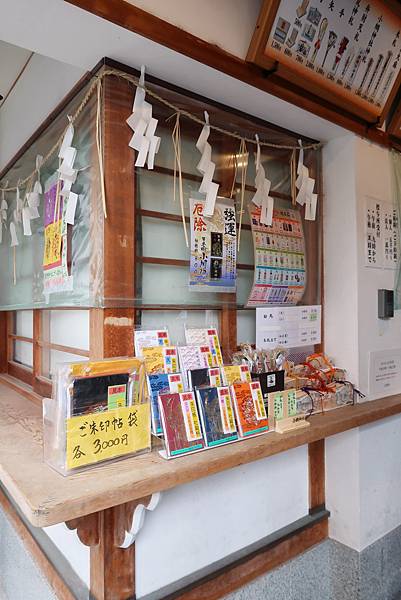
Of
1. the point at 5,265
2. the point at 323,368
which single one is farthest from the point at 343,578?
the point at 5,265

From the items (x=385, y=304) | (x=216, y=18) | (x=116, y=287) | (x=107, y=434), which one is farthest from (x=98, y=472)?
(x=385, y=304)

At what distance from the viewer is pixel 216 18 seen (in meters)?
1.33

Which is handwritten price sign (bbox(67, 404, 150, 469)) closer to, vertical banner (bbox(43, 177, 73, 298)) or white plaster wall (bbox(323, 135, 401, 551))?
vertical banner (bbox(43, 177, 73, 298))

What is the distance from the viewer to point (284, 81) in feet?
5.07

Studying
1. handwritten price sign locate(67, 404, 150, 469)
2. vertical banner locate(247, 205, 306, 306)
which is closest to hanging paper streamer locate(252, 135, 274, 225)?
vertical banner locate(247, 205, 306, 306)

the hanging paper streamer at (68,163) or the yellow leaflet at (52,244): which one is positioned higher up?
the hanging paper streamer at (68,163)

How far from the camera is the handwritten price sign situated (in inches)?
39.3

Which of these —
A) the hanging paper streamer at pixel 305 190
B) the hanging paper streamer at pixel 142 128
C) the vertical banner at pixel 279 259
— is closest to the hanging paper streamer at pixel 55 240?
the hanging paper streamer at pixel 142 128

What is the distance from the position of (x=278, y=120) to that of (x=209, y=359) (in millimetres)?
1109

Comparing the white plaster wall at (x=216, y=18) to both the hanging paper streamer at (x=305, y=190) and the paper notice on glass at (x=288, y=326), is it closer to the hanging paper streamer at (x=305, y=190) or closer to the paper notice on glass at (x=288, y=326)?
the hanging paper streamer at (x=305, y=190)

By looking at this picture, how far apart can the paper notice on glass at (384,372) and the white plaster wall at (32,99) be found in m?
1.85

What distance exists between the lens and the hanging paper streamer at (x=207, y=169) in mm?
1503

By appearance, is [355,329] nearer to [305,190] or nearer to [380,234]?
[380,234]

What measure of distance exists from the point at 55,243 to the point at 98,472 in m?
1.01
